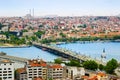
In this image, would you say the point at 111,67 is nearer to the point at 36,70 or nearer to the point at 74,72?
the point at 74,72

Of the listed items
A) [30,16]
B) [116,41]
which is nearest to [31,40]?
[116,41]

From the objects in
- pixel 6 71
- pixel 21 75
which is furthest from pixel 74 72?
pixel 6 71

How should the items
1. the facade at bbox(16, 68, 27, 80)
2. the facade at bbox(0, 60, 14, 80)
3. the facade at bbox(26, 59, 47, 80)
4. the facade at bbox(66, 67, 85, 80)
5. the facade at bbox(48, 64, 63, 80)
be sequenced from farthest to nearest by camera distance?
the facade at bbox(66, 67, 85, 80) → the facade at bbox(48, 64, 63, 80) → the facade at bbox(26, 59, 47, 80) → the facade at bbox(16, 68, 27, 80) → the facade at bbox(0, 60, 14, 80)

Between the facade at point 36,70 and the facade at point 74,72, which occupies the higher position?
the facade at point 36,70

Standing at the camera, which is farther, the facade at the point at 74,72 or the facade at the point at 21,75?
the facade at the point at 74,72

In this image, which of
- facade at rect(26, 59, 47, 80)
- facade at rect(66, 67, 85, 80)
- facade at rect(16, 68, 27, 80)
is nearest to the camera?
facade at rect(16, 68, 27, 80)

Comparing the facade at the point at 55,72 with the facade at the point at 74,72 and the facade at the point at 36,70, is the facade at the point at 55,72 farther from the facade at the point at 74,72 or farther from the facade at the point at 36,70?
the facade at the point at 74,72

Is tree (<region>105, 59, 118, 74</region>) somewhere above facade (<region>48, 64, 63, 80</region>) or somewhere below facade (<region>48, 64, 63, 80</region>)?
below

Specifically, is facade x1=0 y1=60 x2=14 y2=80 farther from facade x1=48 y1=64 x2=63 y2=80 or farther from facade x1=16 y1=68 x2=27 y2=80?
facade x1=48 y1=64 x2=63 y2=80

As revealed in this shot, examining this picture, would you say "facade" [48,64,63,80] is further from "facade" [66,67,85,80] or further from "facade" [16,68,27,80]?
"facade" [16,68,27,80]

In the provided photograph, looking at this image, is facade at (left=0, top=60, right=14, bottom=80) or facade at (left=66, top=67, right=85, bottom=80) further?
facade at (left=66, top=67, right=85, bottom=80)

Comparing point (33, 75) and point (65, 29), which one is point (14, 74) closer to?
point (33, 75)

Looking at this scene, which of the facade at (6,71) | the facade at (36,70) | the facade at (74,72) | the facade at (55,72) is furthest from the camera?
the facade at (74,72)
